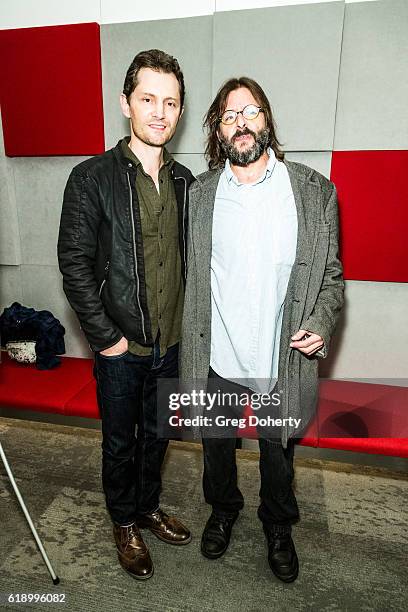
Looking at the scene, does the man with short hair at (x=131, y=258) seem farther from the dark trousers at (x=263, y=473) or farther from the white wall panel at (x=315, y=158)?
the white wall panel at (x=315, y=158)

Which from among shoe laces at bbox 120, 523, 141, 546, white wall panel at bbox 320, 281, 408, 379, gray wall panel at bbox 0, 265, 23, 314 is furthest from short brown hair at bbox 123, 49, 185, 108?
gray wall panel at bbox 0, 265, 23, 314

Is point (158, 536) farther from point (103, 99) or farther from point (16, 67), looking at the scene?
point (16, 67)

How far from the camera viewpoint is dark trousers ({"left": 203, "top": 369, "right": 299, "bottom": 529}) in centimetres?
169

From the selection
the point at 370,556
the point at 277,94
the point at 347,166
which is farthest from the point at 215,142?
the point at 370,556

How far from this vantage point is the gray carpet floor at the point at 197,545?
1672 mm

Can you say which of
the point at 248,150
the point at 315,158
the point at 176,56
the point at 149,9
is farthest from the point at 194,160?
the point at 248,150

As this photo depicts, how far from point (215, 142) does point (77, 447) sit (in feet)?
6.15

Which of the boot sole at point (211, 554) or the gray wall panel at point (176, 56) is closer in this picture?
the boot sole at point (211, 554)

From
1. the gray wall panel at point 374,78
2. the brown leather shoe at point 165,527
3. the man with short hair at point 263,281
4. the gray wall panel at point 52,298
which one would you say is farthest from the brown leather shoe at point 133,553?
the gray wall panel at point 374,78

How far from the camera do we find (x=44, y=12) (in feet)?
8.14

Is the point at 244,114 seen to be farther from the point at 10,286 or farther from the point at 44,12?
the point at 10,286

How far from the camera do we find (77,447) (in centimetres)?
260

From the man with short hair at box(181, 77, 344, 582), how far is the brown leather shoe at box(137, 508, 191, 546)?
1.30ft
